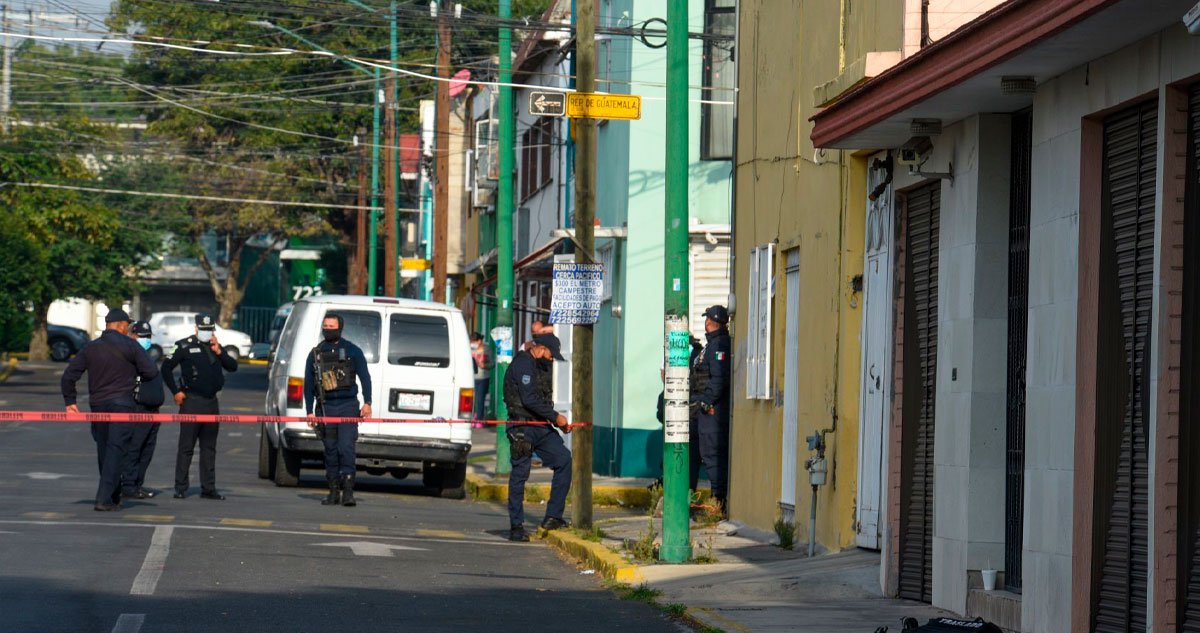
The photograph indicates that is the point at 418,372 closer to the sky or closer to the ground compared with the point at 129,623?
closer to the sky

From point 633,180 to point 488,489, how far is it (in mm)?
4532

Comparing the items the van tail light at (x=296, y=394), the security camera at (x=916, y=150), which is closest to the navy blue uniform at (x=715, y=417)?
the van tail light at (x=296, y=394)

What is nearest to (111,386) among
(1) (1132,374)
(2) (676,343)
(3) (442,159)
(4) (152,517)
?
(4) (152,517)

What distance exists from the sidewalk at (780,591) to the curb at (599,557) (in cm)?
2

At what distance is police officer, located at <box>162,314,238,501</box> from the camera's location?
17656mm

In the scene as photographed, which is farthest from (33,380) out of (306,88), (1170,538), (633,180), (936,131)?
(1170,538)

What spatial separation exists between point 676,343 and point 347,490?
588 cm

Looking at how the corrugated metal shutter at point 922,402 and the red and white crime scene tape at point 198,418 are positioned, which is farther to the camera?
the red and white crime scene tape at point 198,418

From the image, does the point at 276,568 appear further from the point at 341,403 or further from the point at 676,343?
the point at 341,403

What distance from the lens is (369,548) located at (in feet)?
45.0

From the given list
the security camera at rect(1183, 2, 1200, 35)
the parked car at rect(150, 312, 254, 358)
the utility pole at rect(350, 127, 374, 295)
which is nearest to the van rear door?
the security camera at rect(1183, 2, 1200, 35)

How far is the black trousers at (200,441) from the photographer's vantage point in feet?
57.7

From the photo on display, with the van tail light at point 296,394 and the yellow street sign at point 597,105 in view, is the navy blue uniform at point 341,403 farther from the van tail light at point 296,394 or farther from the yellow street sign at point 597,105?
the yellow street sign at point 597,105

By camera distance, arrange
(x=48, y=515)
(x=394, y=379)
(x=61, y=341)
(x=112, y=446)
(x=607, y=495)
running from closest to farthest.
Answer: (x=48, y=515) < (x=112, y=446) < (x=394, y=379) < (x=607, y=495) < (x=61, y=341)
